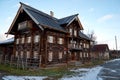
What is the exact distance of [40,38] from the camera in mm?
21328

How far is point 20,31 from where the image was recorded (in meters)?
26.0

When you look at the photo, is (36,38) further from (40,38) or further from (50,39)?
(50,39)

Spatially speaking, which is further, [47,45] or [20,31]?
[20,31]

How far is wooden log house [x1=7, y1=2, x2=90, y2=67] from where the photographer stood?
2105 centimetres

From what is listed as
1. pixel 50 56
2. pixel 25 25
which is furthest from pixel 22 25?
pixel 50 56

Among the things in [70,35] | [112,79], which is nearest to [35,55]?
[70,35]

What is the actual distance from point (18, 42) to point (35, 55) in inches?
261

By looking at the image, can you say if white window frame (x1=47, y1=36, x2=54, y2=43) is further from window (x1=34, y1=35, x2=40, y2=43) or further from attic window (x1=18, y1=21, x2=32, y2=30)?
attic window (x1=18, y1=21, x2=32, y2=30)

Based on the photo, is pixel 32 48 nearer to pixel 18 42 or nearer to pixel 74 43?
pixel 18 42

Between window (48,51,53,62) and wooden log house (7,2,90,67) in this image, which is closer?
wooden log house (7,2,90,67)

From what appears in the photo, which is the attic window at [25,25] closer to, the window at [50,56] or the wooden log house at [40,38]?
the wooden log house at [40,38]

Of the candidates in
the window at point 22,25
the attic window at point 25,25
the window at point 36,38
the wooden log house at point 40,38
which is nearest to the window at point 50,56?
the wooden log house at point 40,38

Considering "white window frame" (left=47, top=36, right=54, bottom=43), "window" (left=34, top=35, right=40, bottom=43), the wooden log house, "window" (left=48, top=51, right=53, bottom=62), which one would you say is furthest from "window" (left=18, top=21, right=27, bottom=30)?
"window" (left=48, top=51, right=53, bottom=62)

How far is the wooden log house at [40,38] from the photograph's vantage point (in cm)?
2105
